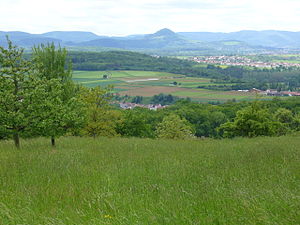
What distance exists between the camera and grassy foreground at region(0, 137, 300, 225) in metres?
4.69

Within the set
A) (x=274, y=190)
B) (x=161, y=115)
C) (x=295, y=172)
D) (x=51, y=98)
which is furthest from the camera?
(x=161, y=115)

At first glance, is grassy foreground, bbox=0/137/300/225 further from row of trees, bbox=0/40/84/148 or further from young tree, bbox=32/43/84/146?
young tree, bbox=32/43/84/146

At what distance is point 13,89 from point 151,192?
7.88 metres

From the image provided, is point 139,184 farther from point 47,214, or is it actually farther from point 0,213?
point 0,213

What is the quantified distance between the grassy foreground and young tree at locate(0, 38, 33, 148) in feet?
6.73

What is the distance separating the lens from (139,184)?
6.79 metres

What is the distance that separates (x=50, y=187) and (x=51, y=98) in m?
6.67

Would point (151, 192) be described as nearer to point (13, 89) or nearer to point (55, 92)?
point (55, 92)

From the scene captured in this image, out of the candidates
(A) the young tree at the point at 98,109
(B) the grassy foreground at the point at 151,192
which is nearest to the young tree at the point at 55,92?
(B) the grassy foreground at the point at 151,192

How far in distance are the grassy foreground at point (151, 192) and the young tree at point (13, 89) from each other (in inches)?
80.7

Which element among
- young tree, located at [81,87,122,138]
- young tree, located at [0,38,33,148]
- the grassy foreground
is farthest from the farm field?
the grassy foreground

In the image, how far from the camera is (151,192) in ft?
20.2

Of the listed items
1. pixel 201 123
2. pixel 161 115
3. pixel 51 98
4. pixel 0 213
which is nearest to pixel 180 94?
pixel 201 123

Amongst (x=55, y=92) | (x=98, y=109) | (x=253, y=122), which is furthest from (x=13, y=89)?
(x=253, y=122)
